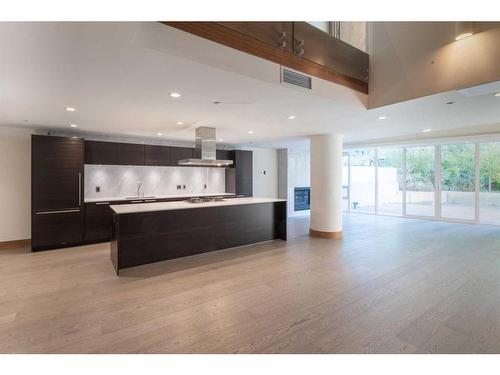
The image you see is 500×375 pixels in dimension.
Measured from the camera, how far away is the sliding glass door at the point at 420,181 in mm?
7945

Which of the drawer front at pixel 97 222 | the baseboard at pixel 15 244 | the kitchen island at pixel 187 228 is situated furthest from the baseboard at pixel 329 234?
the baseboard at pixel 15 244

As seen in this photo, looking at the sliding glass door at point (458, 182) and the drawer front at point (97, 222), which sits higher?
the sliding glass door at point (458, 182)

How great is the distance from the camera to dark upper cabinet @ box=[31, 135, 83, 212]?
4.73 metres

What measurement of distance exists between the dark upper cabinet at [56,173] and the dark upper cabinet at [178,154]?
200 cm

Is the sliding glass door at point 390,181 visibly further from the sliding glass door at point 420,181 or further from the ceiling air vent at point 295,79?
the ceiling air vent at point 295,79

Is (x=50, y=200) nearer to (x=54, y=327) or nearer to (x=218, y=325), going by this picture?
(x=54, y=327)

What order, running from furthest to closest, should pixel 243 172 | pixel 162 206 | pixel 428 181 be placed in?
pixel 428 181
pixel 243 172
pixel 162 206

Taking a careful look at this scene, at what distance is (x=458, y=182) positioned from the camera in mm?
7426

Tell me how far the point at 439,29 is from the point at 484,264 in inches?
137

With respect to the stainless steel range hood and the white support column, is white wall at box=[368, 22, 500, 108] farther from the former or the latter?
the stainless steel range hood

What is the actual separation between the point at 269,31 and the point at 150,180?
5.00 m

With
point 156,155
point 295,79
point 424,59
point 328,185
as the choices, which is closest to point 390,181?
point 328,185

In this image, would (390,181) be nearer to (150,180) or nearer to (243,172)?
(243,172)
